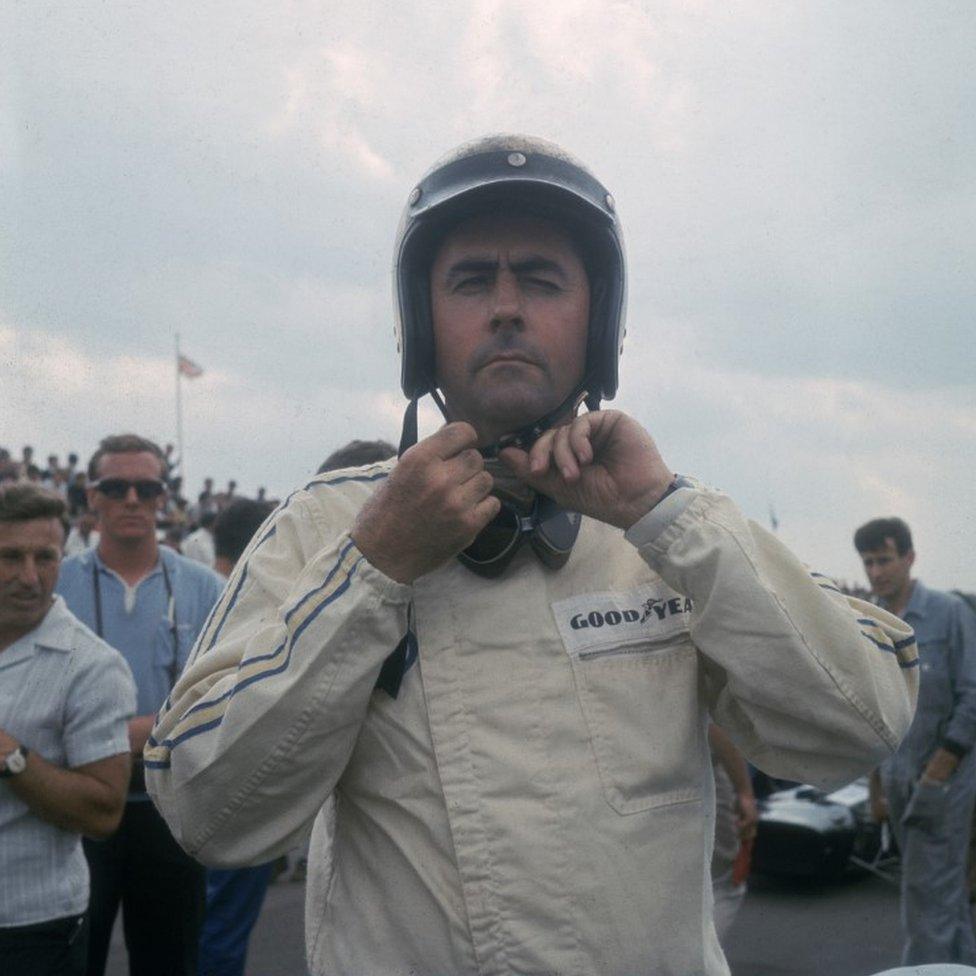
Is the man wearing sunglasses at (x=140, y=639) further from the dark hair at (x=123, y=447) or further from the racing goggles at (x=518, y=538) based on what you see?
the racing goggles at (x=518, y=538)

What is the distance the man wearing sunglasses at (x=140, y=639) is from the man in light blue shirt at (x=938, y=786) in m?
3.34

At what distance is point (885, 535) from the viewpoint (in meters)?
6.27

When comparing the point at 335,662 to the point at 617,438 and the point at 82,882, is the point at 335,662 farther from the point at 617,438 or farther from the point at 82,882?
the point at 82,882

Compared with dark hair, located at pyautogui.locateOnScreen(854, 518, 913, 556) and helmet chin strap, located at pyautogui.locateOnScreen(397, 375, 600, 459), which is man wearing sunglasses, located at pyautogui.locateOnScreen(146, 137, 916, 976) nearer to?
helmet chin strap, located at pyautogui.locateOnScreen(397, 375, 600, 459)

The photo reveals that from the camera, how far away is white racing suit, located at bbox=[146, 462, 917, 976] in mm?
1588

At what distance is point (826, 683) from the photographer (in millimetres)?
1663

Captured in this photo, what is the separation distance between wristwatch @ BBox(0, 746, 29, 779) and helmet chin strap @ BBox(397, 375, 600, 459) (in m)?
1.81

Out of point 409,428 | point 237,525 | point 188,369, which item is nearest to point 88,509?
point 237,525

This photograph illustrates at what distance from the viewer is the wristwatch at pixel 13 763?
319cm

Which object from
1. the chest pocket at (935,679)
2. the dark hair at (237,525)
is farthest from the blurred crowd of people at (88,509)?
the chest pocket at (935,679)

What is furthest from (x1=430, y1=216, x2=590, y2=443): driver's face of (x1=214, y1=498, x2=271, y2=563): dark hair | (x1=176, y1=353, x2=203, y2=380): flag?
(x1=176, y1=353, x2=203, y2=380): flag

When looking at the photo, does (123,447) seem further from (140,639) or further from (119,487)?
(140,639)

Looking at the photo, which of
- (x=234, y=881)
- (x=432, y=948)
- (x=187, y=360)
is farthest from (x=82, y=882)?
(x=187, y=360)

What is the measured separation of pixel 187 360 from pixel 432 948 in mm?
20768
